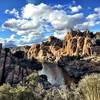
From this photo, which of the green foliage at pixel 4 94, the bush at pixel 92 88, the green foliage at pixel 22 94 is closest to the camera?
the bush at pixel 92 88

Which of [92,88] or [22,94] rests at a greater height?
[92,88]

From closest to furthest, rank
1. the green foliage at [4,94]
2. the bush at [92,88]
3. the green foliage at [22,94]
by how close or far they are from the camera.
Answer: the bush at [92,88]
the green foliage at [4,94]
the green foliage at [22,94]

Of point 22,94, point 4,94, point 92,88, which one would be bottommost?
point 22,94

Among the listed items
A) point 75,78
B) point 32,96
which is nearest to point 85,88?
point 32,96

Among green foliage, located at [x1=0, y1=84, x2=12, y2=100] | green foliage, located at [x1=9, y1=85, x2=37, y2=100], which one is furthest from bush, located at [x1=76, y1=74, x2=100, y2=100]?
green foliage, located at [x1=0, y1=84, x2=12, y2=100]

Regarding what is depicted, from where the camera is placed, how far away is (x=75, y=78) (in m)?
158

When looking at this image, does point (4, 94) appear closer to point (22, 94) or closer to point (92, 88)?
point (22, 94)

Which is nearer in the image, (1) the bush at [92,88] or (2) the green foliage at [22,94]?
(1) the bush at [92,88]

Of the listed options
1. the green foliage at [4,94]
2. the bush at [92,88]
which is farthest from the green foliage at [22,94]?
the bush at [92,88]

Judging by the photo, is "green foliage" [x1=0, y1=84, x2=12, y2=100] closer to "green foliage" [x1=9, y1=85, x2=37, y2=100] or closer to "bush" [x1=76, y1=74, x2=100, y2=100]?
"green foliage" [x1=9, y1=85, x2=37, y2=100]

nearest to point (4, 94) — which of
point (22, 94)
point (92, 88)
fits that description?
point (22, 94)

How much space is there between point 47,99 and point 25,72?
85.3m

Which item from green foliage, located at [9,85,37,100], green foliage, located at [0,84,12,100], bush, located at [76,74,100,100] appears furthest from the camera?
green foliage, located at [9,85,37,100]

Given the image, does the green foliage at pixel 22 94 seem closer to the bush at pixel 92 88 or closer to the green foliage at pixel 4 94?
the green foliage at pixel 4 94
